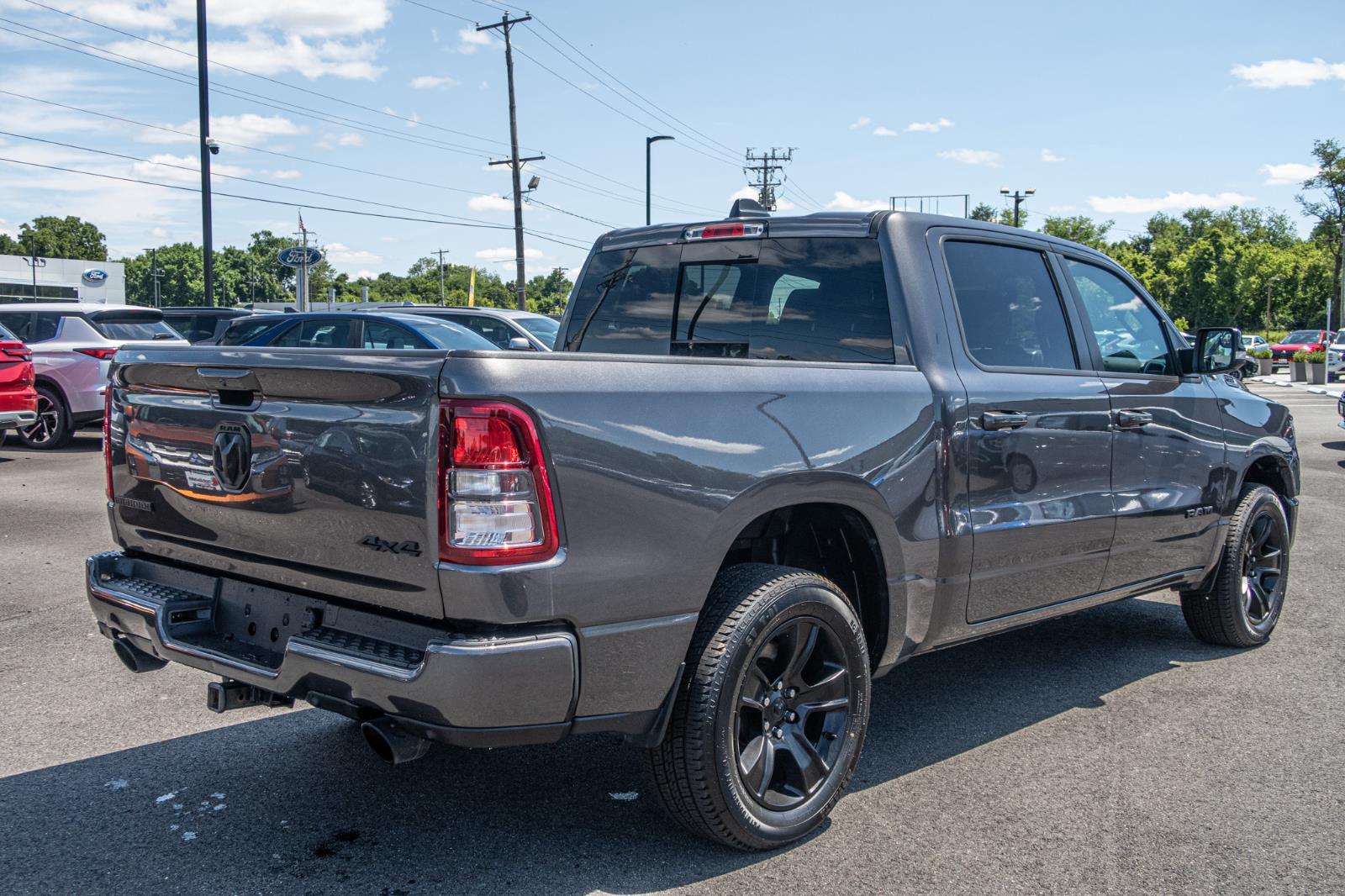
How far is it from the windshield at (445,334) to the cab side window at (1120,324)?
25.4ft

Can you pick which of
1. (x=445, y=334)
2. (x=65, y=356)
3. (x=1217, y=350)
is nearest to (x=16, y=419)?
(x=65, y=356)

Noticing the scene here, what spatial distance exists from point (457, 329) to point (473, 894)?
385 inches

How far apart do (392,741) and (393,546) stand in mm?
484

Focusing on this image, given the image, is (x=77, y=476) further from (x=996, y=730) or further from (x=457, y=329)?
(x=996, y=730)

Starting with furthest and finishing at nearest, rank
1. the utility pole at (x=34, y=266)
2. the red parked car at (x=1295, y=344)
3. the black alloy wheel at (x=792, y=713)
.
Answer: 1. the utility pole at (x=34, y=266)
2. the red parked car at (x=1295, y=344)
3. the black alloy wheel at (x=792, y=713)

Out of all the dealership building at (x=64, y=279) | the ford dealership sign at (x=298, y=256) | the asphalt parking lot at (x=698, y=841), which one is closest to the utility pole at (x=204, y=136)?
the ford dealership sign at (x=298, y=256)

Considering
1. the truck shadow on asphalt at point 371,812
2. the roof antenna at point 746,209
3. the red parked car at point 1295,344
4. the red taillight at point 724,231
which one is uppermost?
the red parked car at point 1295,344

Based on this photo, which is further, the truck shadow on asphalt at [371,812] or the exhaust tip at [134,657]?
the exhaust tip at [134,657]

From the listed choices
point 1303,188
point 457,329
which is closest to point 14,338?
point 457,329

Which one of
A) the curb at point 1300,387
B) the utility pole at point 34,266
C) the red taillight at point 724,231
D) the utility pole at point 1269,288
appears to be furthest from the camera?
the utility pole at point 34,266

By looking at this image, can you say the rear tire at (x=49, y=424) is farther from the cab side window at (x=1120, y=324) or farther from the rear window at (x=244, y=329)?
the cab side window at (x=1120, y=324)

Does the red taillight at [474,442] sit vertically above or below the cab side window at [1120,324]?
below

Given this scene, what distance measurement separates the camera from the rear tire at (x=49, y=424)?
14125mm

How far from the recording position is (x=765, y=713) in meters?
3.30
